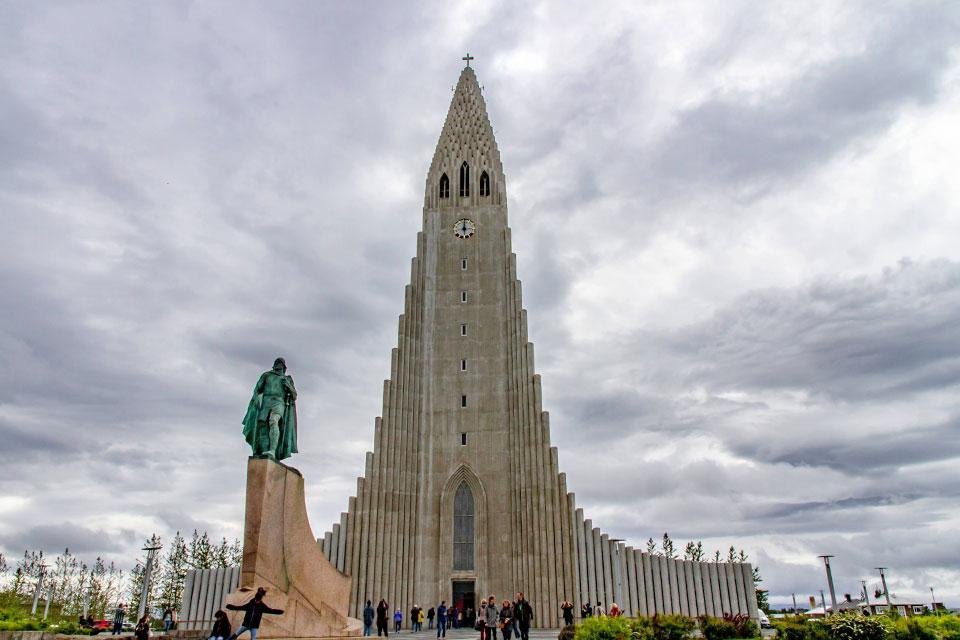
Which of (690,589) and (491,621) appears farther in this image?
(690,589)

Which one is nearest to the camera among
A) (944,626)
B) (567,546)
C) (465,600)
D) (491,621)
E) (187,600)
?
(944,626)

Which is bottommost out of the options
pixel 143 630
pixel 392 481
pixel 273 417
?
pixel 143 630

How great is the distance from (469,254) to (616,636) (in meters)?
29.5

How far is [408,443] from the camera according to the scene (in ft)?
124

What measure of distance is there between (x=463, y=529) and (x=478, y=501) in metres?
1.60

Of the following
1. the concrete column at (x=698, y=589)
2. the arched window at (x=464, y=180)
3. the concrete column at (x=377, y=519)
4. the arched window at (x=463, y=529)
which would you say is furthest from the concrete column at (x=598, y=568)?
the arched window at (x=464, y=180)

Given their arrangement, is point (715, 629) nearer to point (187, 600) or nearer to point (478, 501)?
point (478, 501)

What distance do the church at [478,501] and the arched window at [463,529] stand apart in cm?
6

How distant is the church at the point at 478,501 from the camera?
35094 millimetres

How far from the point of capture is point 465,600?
35375mm

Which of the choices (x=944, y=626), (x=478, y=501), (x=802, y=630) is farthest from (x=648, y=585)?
(x=802, y=630)

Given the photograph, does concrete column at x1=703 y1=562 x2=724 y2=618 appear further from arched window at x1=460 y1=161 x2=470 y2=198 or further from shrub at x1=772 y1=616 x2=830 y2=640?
arched window at x1=460 y1=161 x2=470 y2=198

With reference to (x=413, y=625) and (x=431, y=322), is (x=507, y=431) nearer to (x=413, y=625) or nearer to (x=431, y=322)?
(x=431, y=322)

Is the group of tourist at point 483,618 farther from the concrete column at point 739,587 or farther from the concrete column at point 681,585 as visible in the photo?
the concrete column at point 739,587
